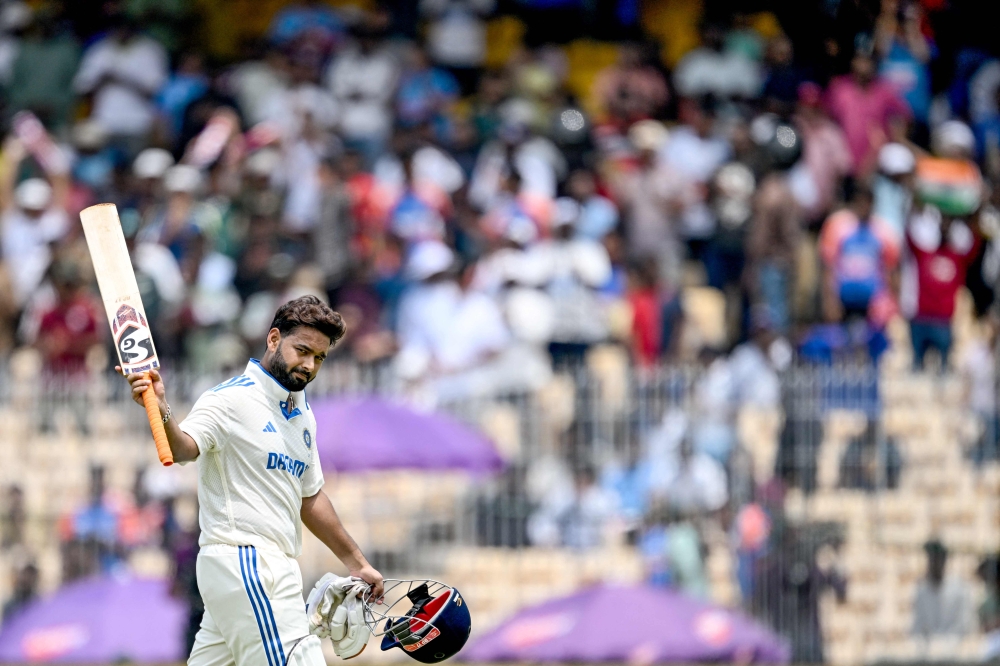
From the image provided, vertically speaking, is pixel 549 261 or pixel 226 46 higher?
pixel 226 46

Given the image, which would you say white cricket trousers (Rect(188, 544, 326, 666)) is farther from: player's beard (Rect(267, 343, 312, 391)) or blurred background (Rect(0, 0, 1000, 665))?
blurred background (Rect(0, 0, 1000, 665))

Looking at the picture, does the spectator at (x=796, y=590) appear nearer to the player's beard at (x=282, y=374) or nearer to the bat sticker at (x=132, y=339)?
the player's beard at (x=282, y=374)

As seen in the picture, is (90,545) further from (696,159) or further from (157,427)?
(157,427)

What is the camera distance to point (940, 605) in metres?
15.5

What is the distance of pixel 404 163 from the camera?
60.7 ft

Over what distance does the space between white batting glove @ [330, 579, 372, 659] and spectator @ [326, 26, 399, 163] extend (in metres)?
11.7

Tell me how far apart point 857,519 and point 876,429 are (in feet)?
2.50

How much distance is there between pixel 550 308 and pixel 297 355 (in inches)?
369

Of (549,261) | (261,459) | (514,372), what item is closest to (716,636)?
(514,372)

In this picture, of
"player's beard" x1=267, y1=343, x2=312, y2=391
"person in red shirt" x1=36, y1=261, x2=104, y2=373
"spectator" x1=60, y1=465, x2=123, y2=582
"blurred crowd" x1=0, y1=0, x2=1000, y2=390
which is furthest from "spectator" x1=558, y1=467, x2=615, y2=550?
"player's beard" x1=267, y1=343, x2=312, y2=391

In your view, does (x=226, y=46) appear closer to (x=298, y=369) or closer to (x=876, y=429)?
(x=876, y=429)

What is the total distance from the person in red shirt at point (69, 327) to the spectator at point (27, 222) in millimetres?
568

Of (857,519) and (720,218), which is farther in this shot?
Answer: (720,218)

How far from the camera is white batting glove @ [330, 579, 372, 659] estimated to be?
25.0 feet
